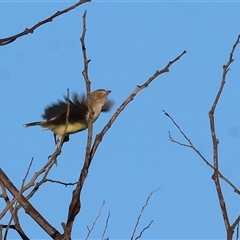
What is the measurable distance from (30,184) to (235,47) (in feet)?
3.79

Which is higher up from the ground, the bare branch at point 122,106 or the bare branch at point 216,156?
the bare branch at point 122,106

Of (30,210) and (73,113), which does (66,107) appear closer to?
(73,113)

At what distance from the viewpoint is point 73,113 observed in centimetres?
630

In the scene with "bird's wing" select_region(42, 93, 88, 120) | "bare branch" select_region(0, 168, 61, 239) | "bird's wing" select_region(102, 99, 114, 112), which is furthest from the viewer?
"bird's wing" select_region(102, 99, 114, 112)

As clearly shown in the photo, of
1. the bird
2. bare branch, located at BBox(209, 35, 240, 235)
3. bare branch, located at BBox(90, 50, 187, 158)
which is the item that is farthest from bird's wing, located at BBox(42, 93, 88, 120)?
bare branch, located at BBox(209, 35, 240, 235)

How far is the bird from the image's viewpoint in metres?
5.54

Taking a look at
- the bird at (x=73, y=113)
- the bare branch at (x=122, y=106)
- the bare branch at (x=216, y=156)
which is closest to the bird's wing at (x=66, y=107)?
the bird at (x=73, y=113)

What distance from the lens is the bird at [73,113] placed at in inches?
218

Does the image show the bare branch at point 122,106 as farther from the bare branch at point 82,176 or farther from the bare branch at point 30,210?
the bare branch at point 30,210

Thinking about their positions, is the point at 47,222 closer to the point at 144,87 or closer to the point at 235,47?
the point at 144,87

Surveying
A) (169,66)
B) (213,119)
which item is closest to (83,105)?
(169,66)

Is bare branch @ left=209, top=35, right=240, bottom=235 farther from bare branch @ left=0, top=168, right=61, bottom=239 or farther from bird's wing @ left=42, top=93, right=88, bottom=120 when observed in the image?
bird's wing @ left=42, top=93, right=88, bottom=120

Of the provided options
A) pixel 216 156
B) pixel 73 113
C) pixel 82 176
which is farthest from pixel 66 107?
pixel 216 156

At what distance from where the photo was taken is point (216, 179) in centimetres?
265
